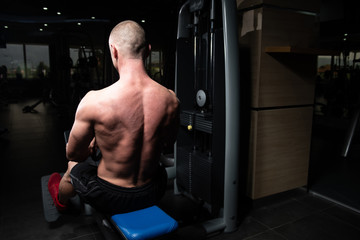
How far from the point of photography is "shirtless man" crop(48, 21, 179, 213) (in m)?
1.21

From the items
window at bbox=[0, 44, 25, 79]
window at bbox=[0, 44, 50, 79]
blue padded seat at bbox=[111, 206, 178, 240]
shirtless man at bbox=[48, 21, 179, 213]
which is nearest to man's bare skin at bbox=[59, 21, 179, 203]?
shirtless man at bbox=[48, 21, 179, 213]

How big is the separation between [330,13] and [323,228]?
4.31 metres

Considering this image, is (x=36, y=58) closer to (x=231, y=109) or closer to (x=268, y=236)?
(x=231, y=109)

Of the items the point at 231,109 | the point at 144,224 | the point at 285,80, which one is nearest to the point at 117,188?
the point at 144,224

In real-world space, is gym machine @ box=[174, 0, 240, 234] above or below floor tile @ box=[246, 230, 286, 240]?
above

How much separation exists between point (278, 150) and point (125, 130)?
144cm

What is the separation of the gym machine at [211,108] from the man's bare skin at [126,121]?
517 mm

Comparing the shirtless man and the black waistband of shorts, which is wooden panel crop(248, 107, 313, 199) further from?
the black waistband of shorts

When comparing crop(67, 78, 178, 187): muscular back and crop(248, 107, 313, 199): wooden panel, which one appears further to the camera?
crop(248, 107, 313, 199): wooden panel

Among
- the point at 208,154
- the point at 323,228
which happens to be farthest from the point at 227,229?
the point at 323,228

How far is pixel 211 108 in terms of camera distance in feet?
6.47

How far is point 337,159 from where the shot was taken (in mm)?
3572

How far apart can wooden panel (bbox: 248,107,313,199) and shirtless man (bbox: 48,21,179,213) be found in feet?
3.10

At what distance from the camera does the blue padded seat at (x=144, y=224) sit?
116cm
